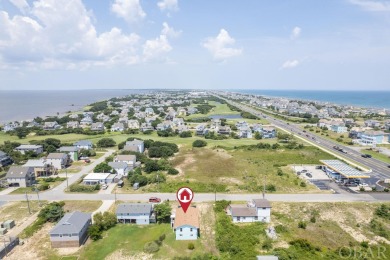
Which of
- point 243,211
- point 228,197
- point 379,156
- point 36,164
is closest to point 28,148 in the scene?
point 36,164

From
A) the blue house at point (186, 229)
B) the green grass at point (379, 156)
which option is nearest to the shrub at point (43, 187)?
the blue house at point (186, 229)

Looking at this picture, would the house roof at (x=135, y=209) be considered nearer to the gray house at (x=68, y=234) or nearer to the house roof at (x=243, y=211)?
the gray house at (x=68, y=234)

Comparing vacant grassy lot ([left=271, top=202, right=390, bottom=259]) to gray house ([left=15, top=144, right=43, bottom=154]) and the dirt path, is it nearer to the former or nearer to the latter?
the dirt path

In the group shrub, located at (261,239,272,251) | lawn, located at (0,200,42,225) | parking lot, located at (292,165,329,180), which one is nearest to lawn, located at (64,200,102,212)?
lawn, located at (0,200,42,225)

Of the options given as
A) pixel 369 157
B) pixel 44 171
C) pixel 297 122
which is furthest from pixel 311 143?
pixel 44 171

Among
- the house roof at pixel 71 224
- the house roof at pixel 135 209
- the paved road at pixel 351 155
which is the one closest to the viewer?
the house roof at pixel 71 224
